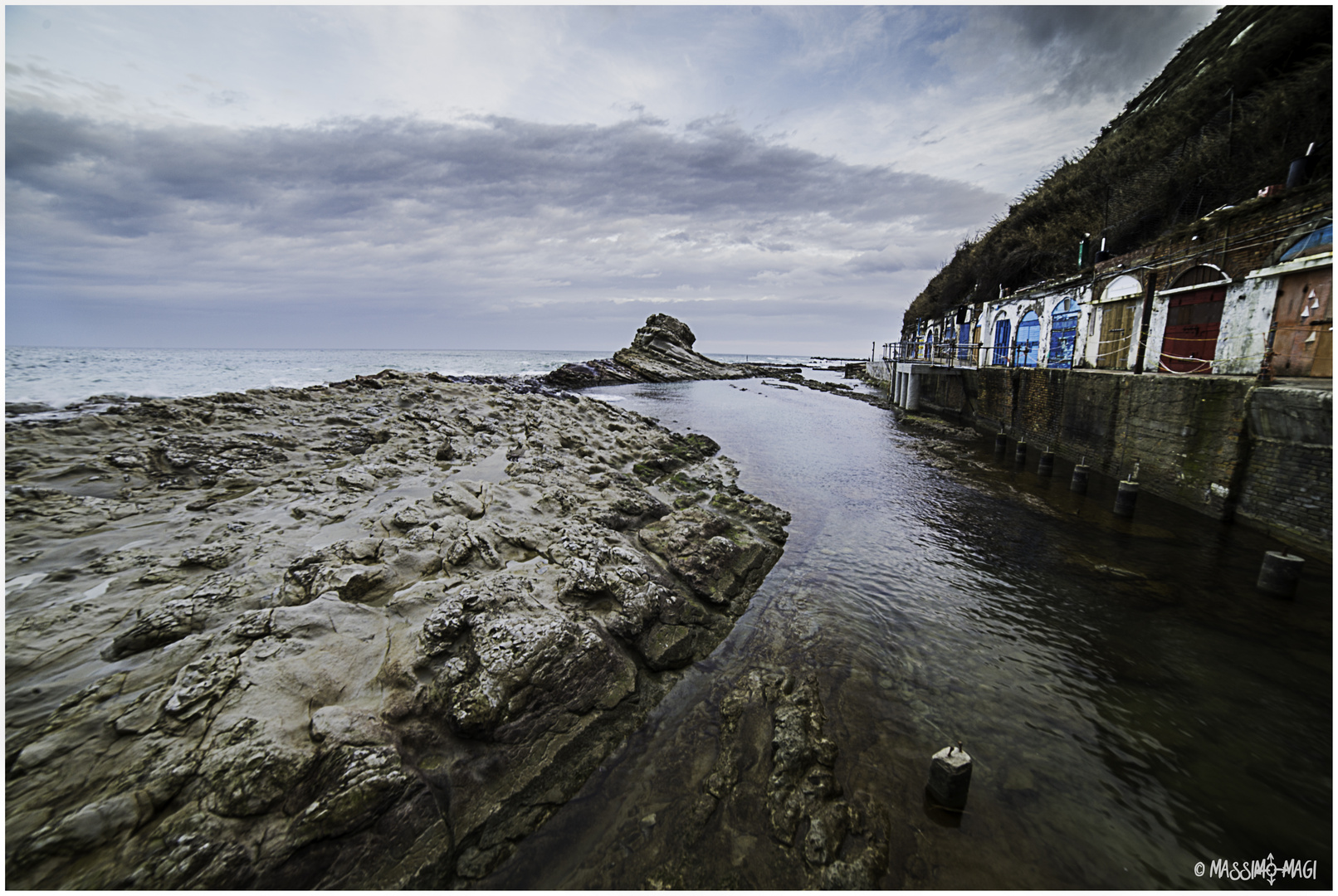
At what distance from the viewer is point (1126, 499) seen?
12352 millimetres

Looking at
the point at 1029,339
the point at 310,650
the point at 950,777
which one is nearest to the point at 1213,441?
the point at 950,777

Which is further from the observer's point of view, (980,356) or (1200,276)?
(980,356)

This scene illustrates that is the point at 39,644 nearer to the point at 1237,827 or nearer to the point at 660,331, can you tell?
the point at 1237,827

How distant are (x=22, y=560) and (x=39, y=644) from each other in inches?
98.0

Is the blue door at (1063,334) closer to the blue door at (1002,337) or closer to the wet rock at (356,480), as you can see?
the blue door at (1002,337)

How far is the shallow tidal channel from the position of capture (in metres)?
4.34

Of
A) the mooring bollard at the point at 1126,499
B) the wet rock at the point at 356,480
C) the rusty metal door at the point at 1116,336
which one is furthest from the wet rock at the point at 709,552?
the rusty metal door at the point at 1116,336

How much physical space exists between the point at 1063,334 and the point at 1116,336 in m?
5.33

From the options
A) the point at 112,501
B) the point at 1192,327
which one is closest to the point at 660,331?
the point at 1192,327

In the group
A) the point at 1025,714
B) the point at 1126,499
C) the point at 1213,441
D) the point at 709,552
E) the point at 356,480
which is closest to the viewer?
the point at 1025,714

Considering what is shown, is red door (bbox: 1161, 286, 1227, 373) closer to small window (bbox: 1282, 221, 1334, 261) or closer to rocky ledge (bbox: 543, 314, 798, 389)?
small window (bbox: 1282, 221, 1334, 261)

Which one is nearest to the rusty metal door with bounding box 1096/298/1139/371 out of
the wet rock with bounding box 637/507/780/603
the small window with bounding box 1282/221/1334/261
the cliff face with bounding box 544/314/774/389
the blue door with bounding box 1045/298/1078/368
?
the blue door with bounding box 1045/298/1078/368

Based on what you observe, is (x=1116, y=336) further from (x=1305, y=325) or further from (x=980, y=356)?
(x=980, y=356)

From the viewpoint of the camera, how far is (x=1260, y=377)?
1062 centimetres
